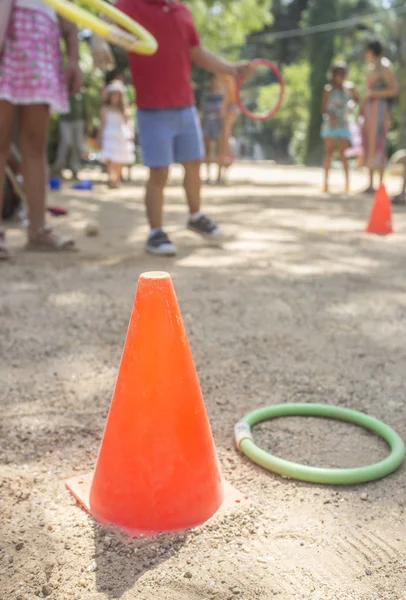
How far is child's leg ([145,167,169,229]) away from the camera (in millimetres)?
4489

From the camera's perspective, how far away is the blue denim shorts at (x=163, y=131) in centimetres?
438

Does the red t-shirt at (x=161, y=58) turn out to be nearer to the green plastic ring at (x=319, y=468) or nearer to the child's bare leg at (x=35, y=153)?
the child's bare leg at (x=35, y=153)

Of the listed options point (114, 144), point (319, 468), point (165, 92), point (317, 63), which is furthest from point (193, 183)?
point (317, 63)

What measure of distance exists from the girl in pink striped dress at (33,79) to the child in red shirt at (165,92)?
16.4 inches

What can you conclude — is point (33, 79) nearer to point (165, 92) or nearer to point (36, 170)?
point (36, 170)

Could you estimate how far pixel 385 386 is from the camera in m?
2.50

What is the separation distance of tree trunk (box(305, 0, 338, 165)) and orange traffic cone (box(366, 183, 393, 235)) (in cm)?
2093

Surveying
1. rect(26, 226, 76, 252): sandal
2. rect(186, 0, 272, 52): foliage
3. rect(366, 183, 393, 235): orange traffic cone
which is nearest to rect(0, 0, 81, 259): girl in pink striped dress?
rect(26, 226, 76, 252): sandal

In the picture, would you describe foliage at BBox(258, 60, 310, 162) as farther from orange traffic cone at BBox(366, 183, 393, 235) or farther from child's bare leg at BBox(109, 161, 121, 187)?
orange traffic cone at BBox(366, 183, 393, 235)

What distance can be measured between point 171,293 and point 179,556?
604 millimetres

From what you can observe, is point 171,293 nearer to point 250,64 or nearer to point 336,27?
point 250,64

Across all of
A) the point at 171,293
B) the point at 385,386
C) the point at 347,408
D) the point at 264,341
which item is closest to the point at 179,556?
the point at 171,293

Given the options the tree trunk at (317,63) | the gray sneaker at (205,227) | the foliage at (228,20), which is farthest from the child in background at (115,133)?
the tree trunk at (317,63)

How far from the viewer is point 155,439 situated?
1.68 metres
